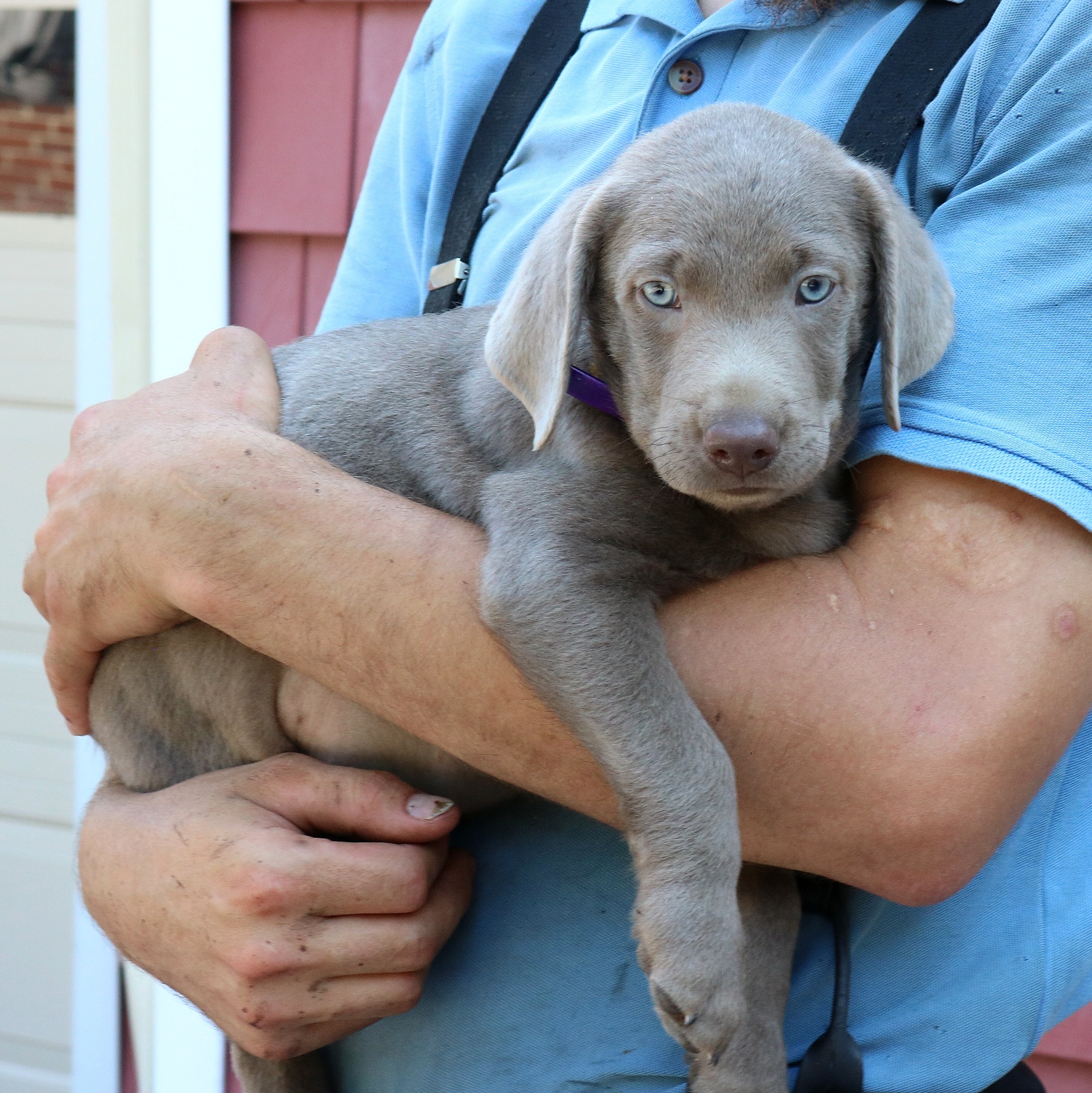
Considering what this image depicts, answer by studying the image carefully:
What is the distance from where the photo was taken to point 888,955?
1.48 metres

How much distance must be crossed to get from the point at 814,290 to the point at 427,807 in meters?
0.92

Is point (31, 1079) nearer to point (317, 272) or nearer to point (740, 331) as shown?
point (317, 272)

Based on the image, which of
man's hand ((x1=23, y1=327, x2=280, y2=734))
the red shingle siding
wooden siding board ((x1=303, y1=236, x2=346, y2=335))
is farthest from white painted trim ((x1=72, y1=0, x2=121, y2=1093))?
man's hand ((x1=23, y1=327, x2=280, y2=734))

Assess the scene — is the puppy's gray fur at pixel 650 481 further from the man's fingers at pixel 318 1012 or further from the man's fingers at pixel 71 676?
the man's fingers at pixel 318 1012

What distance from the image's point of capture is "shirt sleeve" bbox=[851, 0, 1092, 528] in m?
1.26

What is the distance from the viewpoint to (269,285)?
3455mm

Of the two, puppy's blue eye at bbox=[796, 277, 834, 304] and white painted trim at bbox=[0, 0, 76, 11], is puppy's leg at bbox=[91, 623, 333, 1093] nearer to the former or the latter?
puppy's blue eye at bbox=[796, 277, 834, 304]

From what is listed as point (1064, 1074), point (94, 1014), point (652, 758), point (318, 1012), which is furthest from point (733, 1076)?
point (94, 1014)

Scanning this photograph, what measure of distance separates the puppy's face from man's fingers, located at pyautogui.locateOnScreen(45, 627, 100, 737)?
974mm

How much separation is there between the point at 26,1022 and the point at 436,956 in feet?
10.4

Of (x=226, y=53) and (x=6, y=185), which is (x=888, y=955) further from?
(x=6, y=185)

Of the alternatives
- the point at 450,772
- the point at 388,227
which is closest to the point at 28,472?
the point at 388,227

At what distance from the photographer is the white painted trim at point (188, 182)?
130 inches

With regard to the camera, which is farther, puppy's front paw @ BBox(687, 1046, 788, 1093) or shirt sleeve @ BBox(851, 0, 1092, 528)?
puppy's front paw @ BBox(687, 1046, 788, 1093)
